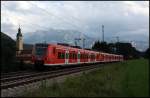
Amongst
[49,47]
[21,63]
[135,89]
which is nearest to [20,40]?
[21,63]

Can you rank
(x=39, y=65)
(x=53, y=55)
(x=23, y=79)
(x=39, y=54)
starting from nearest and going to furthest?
1. (x=23, y=79)
2. (x=39, y=65)
3. (x=39, y=54)
4. (x=53, y=55)

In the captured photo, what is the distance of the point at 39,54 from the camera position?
39.4 m

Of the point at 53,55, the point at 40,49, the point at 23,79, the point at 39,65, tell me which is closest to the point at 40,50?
the point at 40,49

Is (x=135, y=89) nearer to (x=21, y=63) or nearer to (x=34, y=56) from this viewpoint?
(x=34, y=56)

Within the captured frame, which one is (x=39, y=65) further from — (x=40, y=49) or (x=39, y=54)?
(x=40, y=49)

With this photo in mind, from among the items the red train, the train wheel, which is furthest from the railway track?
the red train

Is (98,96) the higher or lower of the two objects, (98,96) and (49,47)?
the lower

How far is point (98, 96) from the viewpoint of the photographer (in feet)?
46.6

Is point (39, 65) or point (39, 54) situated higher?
point (39, 54)

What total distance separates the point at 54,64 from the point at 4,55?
18.4 feet

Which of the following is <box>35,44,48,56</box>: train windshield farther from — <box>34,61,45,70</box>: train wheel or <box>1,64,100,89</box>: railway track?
<box>1,64,100,89</box>: railway track

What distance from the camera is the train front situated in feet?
128

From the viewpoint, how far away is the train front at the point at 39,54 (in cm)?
3891

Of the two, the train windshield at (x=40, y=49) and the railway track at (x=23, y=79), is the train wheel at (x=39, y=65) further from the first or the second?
the railway track at (x=23, y=79)
